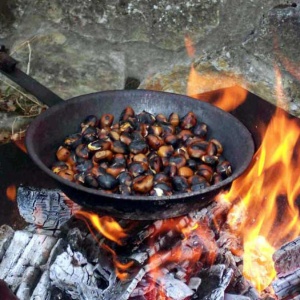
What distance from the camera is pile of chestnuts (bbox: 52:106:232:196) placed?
1991 millimetres

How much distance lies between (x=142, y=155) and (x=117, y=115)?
1.06 feet

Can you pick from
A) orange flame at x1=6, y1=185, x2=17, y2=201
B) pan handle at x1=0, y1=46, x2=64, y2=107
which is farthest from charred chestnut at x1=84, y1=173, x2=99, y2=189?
orange flame at x1=6, y1=185, x2=17, y2=201

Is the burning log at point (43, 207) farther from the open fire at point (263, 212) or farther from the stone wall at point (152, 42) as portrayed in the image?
the stone wall at point (152, 42)

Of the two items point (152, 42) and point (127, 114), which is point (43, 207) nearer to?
point (127, 114)

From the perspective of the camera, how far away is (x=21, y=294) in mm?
2105

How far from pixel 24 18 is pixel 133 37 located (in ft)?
1.77

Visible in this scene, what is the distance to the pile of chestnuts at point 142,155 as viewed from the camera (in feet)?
6.53

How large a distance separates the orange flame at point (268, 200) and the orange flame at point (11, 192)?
833 mm

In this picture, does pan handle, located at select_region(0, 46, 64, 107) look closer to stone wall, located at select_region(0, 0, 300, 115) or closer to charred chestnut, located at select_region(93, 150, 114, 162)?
charred chestnut, located at select_region(93, 150, 114, 162)

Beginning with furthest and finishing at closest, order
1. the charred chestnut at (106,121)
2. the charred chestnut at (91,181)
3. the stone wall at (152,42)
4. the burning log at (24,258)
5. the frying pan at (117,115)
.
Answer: the stone wall at (152,42), the charred chestnut at (106,121), the burning log at (24,258), the charred chestnut at (91,181), the frying pan at (117,115)

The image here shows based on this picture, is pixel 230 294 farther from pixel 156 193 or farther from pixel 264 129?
pixel 264 129

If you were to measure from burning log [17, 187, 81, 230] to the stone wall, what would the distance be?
0.63m

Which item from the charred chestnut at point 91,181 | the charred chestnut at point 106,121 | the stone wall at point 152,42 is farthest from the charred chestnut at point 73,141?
the stone wall at point 152,42

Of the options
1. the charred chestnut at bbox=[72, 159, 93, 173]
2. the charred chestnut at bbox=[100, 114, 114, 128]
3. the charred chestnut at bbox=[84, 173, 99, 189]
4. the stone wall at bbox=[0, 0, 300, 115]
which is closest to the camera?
the charred chestnut at bbox=[84, 173, 99, 189]
